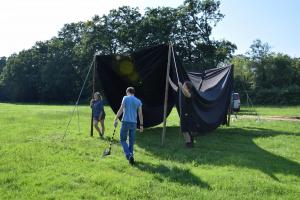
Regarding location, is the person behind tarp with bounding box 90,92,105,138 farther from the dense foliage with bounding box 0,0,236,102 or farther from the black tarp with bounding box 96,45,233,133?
the dense foliage with bounding box 0,0,236,102

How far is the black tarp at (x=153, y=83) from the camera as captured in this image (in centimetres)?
1484

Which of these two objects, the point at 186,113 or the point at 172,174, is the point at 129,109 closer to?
the point at 172,174

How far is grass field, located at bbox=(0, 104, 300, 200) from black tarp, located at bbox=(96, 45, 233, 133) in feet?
4.98

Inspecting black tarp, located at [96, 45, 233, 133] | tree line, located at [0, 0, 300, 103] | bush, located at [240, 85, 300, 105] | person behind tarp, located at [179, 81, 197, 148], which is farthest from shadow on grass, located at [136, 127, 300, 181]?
bush, located at [240, 85, 300, 105]

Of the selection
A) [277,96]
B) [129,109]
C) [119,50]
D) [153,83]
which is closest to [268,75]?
[277,96]

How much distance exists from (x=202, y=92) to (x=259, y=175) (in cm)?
722

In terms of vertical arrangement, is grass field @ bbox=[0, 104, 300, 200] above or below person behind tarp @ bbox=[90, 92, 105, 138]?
below

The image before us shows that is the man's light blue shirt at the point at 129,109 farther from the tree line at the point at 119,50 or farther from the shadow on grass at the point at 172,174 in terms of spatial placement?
the tree line at the point at 119,50

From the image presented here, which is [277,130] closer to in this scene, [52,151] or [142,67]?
[142,67]

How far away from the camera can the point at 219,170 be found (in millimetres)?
9188

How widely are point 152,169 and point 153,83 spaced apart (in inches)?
278

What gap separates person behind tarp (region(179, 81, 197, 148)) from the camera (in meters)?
12.5

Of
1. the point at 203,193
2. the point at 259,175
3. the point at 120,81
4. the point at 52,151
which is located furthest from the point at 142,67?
the point at 203,193

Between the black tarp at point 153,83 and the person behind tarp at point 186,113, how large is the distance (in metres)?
1.22
